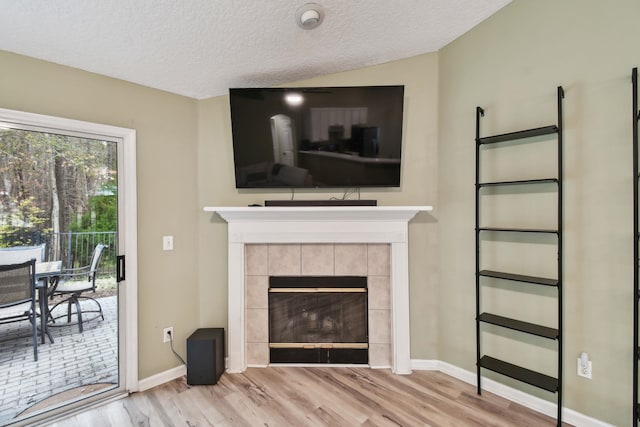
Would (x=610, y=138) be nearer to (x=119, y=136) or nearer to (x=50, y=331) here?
(x=119, y=136)

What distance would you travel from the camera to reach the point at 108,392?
211cm

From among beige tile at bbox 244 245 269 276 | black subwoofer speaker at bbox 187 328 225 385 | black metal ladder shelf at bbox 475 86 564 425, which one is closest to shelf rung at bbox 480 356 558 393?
black metal ladder shelf at bbox 475 86 564 425

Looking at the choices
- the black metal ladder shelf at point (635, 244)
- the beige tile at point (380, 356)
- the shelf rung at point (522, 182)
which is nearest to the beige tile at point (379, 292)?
the beige tile at point (380, 356)

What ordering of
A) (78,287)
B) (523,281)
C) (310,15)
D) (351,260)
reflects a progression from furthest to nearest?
(351,260)
(78,287)
(523,281)
(310,15)

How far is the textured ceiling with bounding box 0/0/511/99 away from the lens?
1.55 meters

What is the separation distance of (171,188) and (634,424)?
3253 millimetres

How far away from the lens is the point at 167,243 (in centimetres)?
239

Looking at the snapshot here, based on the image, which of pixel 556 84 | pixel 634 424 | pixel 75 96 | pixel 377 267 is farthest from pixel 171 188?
pixel 634 424

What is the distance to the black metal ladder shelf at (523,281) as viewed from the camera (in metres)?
1.67

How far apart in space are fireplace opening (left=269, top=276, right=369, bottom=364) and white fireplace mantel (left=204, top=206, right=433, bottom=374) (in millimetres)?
265

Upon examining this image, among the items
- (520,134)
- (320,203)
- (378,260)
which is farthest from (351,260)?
(520,134)

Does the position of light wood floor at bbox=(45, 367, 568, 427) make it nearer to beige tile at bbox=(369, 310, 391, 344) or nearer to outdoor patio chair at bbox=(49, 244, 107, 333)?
beige tile at bbox=(369, 310, 391, 344)

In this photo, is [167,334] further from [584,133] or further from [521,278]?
[584,133]

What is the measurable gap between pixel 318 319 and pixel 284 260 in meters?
0.61
